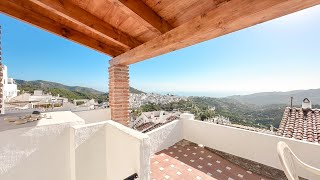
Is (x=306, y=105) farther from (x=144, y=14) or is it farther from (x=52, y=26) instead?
(x=52, y=26)

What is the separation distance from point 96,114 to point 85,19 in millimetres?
2589

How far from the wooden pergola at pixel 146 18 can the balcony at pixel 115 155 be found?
4.66ft

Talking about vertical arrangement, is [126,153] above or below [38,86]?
below

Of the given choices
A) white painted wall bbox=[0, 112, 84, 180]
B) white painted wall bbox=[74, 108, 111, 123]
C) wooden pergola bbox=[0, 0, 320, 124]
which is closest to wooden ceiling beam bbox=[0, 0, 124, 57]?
wooden pergola bbox=[0, 0, 320, 124]

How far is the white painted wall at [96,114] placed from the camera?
14.7ft

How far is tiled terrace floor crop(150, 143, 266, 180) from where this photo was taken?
3125 millimetres

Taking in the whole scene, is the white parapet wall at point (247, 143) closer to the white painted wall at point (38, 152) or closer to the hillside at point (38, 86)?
the white painted wall at point (38, 152)

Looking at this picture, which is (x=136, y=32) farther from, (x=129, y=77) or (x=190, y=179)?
(x=190, y=179)

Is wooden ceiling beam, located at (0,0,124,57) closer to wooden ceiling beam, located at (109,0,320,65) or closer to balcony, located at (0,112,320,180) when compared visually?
balcony, located at (0,112,320,180)

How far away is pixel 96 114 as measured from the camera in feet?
14.8

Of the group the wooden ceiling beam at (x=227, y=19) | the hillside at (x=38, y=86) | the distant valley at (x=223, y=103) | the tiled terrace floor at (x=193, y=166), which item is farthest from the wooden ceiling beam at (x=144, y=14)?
the hillside at (x=38, y=86)

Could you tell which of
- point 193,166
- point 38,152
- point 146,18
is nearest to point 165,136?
point 193,166

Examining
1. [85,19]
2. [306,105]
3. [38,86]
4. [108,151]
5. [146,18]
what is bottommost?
[108,151]

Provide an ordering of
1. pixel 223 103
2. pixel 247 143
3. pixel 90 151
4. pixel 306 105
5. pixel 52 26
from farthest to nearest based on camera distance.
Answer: pixel 223 103 < pixel 306 105 < pixel 247 143 < pixel 52 26 < pixel 90 151
